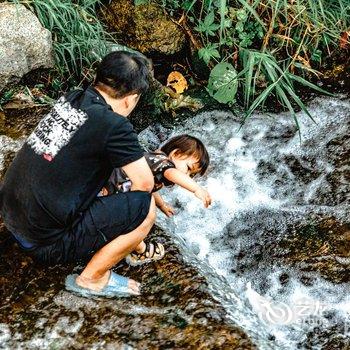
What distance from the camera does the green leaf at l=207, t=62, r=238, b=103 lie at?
4.93 meters

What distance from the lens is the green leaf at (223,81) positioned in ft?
16.2

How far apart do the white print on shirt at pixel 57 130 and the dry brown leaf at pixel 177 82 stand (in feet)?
8.97

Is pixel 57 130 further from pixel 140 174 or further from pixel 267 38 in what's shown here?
pixel 267 38

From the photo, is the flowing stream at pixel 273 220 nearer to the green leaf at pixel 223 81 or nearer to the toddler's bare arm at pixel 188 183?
the green leaf at pixel 223 81

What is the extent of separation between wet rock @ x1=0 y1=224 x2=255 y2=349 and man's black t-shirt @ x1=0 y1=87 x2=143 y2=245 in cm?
46

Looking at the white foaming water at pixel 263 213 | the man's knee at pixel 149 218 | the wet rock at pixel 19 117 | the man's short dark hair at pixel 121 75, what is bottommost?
the white foaming water at pixel 263 213

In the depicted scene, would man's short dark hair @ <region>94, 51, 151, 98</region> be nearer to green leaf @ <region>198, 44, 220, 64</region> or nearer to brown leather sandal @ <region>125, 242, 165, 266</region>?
brown leather sandal @ <region>125, 242, 165, 266</region>

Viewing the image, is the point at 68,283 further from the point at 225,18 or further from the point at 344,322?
the point at 225,18

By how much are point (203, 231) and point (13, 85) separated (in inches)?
83.2

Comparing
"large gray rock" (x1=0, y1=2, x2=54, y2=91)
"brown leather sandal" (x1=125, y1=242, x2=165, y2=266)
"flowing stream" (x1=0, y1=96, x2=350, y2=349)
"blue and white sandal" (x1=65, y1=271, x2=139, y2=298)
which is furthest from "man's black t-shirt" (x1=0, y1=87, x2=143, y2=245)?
"large gray rock" (x1=0, y1=2, x2=54, y2=91)

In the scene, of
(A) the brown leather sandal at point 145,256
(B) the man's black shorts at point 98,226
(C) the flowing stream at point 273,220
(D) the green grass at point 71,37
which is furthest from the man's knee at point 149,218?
(D) the green grass at point 71,37

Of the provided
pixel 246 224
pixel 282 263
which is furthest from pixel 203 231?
pixel 282 263

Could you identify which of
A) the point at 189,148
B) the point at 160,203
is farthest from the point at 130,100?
the point at 160,203

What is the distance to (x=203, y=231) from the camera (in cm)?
401
